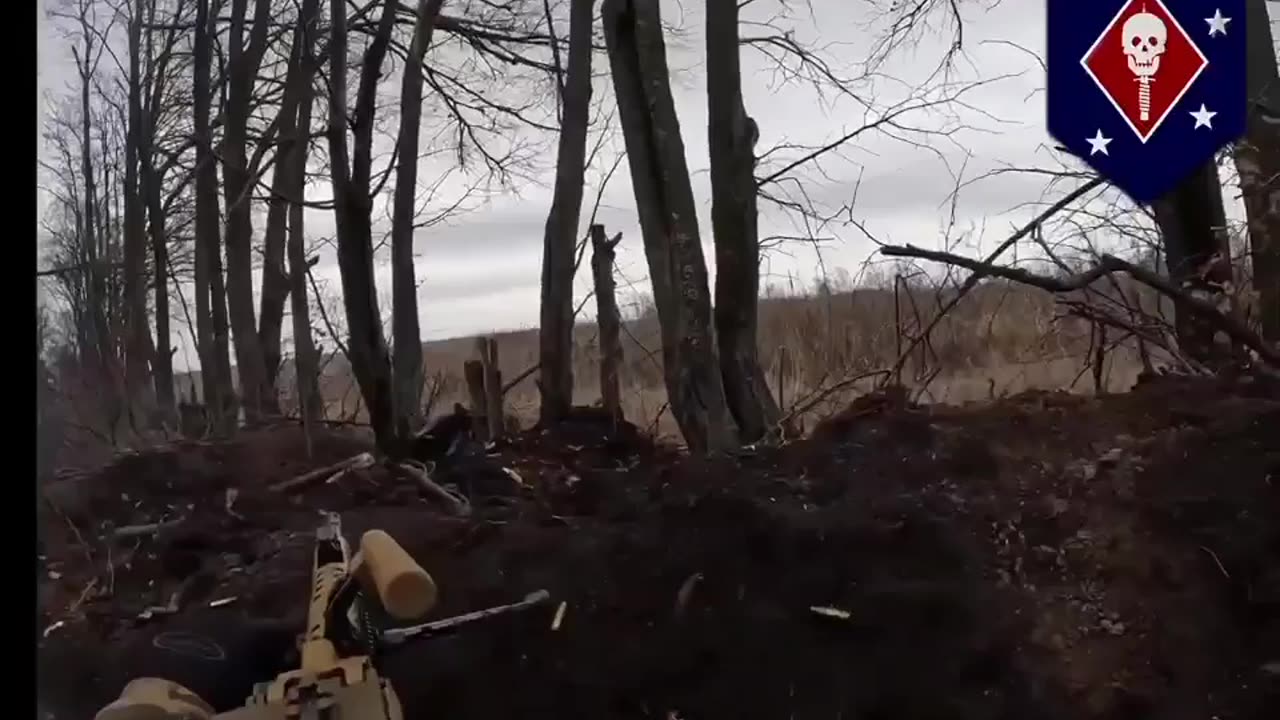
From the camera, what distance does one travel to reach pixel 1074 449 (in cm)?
123

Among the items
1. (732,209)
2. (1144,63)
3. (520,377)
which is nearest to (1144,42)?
(1144,63)

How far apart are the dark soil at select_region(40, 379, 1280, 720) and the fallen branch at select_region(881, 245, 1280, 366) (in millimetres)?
67

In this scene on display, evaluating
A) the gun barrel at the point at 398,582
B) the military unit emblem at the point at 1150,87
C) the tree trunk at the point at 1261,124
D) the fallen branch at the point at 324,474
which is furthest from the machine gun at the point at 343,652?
the tree trunk at the point at 1261,124

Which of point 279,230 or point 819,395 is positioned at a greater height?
point 279,230

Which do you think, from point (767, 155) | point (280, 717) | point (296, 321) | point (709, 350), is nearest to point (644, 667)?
point (280, 717)

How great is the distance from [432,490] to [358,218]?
397 millimetres

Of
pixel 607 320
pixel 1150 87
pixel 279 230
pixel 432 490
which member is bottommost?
pixel 432 490

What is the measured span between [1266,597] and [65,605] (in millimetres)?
1252

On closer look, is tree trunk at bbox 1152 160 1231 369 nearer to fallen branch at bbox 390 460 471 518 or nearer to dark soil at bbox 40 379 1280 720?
dark soil at bbox 40 379 1280 720

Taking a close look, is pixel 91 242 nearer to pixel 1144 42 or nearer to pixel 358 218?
pixel 358 218

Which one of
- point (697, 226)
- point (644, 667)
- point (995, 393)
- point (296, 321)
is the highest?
point (697, 226)

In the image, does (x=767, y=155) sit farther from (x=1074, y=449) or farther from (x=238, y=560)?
(x=238, y=560)

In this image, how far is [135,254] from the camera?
1206 mm

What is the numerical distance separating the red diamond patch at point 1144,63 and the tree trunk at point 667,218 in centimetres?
59
